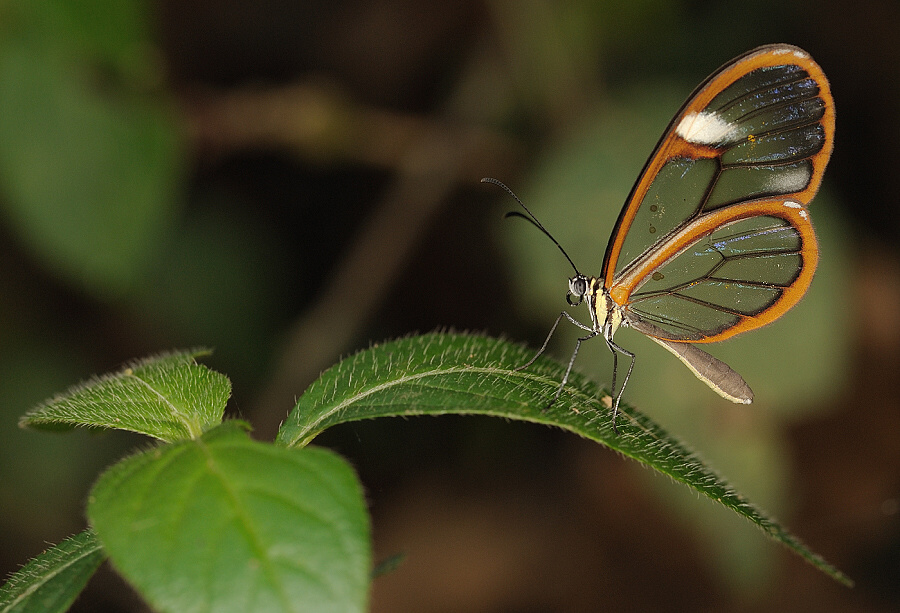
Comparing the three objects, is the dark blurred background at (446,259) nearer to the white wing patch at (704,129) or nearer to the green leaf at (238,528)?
the white wing patch at (704,129)

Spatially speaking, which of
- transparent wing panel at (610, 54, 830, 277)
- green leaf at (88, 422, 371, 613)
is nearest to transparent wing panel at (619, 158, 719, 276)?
transparent wing panel at (610, 54, 830, 277)

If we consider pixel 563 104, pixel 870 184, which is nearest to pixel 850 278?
pixel 870 184

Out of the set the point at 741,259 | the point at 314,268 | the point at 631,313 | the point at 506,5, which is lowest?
the point at 314,268

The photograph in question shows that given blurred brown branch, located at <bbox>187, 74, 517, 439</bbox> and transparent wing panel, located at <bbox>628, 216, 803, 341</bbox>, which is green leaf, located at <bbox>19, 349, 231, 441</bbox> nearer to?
transparent wing panel, located at <bbox>628, 216, 803, 341</bbox>

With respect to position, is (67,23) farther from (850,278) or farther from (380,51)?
(850,278)

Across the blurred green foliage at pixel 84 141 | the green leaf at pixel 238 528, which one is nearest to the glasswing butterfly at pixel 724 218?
the green leaf at pixel 238 528

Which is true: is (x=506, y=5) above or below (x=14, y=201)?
above
